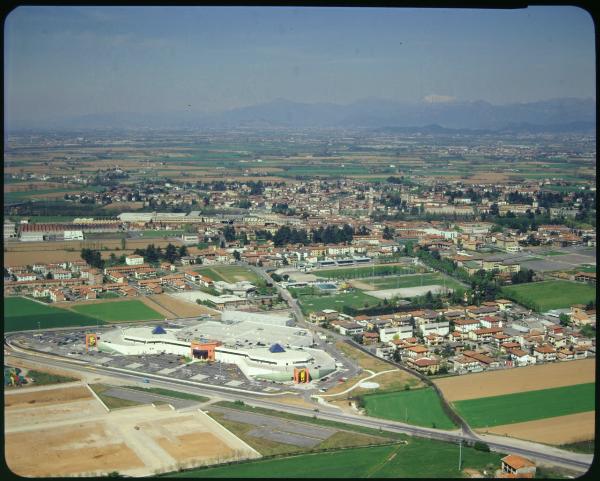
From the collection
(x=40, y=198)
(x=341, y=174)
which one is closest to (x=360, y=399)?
(x=40, y=198)

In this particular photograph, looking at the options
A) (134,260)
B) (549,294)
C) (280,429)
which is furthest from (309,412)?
(134,260)

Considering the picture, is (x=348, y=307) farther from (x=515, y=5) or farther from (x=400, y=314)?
(x=515, y=5)

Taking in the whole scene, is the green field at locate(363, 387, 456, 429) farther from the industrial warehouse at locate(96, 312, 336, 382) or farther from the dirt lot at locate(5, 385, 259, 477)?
the dirt lot at locate(5, 385, 259, 477)

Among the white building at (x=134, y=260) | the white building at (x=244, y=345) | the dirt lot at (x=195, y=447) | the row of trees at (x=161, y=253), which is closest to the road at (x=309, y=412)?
the white building at (x=244, y=345)

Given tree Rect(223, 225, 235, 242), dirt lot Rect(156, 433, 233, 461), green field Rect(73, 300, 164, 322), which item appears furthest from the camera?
tree Rect(223, 225, 235, 242)

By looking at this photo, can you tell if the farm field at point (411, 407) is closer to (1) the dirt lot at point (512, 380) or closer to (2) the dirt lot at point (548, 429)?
(1) the dirt lot at point (512, 380)

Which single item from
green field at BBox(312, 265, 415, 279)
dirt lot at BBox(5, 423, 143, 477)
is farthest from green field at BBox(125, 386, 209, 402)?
green field at BBox(312, 265, 415, 279)
